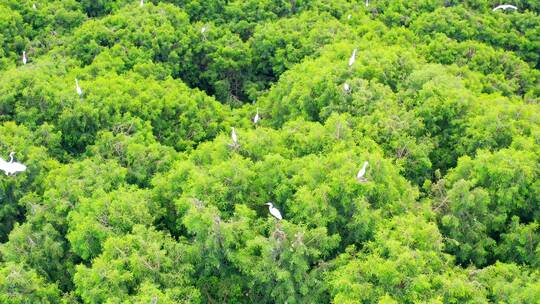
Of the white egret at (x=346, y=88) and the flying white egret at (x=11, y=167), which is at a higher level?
the white egret at (x=346, y=88)

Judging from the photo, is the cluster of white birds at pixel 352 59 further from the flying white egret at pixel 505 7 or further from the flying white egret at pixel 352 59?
the flying white egret at pixel 505 7

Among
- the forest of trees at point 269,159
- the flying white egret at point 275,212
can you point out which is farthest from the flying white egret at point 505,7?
the flying white egret at point 275,212

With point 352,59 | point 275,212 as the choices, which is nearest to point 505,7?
point 352,59

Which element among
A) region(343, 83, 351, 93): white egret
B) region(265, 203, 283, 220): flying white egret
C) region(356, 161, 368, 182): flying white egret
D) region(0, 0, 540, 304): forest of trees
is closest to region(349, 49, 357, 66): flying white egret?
region(0, 0, 540, 304): forest of trees

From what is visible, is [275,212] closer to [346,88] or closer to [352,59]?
[346,88]

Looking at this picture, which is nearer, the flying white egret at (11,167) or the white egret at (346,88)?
the flying white egret at (11,167)
